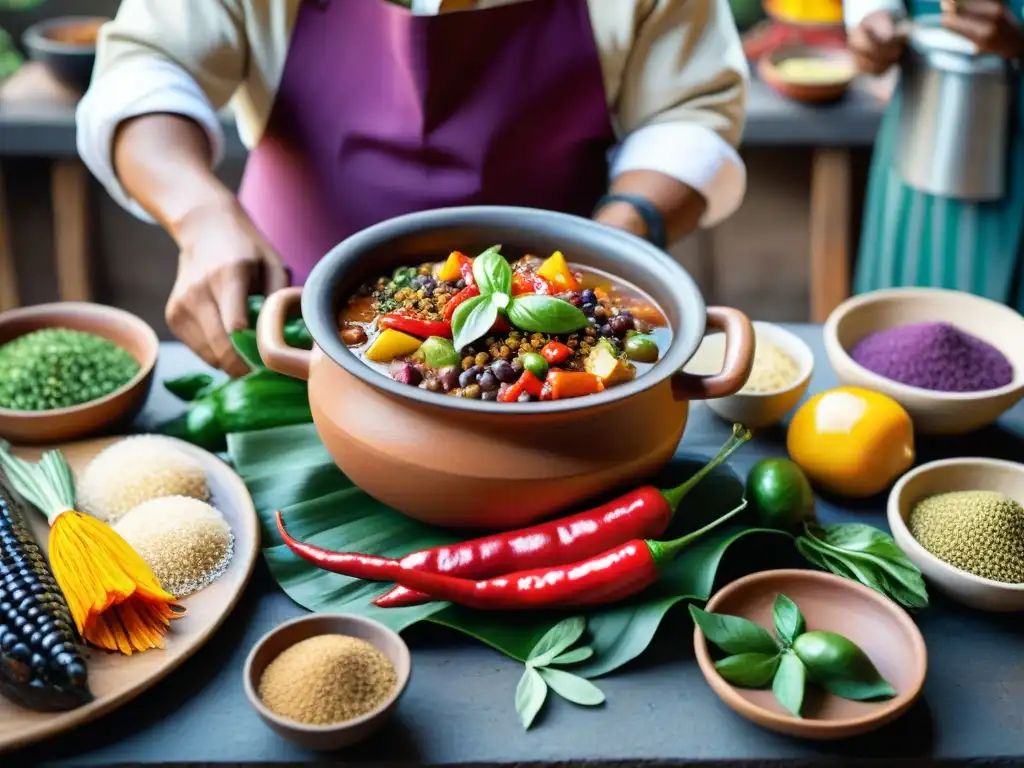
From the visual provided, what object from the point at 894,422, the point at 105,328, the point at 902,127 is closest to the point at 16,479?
the point at 105,328

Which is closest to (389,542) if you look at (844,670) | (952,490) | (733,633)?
(733,633)

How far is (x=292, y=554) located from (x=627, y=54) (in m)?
1.04

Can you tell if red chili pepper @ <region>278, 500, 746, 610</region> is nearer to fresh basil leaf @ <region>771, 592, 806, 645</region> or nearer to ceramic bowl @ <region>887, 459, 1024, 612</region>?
fresh basil leaf @ <region>771, 592, 806, 645</region>

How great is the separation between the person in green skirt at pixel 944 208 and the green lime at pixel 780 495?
55.5 inches

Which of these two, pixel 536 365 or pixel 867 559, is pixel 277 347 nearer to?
pixel 536 365

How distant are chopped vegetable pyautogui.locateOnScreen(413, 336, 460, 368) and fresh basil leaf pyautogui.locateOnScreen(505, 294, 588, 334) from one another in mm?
81

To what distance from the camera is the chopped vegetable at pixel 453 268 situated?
143 cm

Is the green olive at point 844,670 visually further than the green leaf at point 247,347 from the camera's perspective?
No

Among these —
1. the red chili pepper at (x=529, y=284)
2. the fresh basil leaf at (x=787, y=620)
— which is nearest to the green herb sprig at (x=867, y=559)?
the fresh basil leaf at (x=787, y=620)

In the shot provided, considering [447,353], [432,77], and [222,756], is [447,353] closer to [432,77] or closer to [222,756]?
[222,756]

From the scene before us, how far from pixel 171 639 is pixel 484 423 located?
415mm

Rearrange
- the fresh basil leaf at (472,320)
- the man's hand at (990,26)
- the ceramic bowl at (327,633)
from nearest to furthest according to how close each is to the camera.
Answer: the ceramic bowl at (327,633) → the fresh basil leaf at (472,320) → the man's hand at (990,26)

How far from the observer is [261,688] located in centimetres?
110

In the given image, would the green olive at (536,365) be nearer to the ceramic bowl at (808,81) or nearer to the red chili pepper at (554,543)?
the red chili pepper at (554,543)
